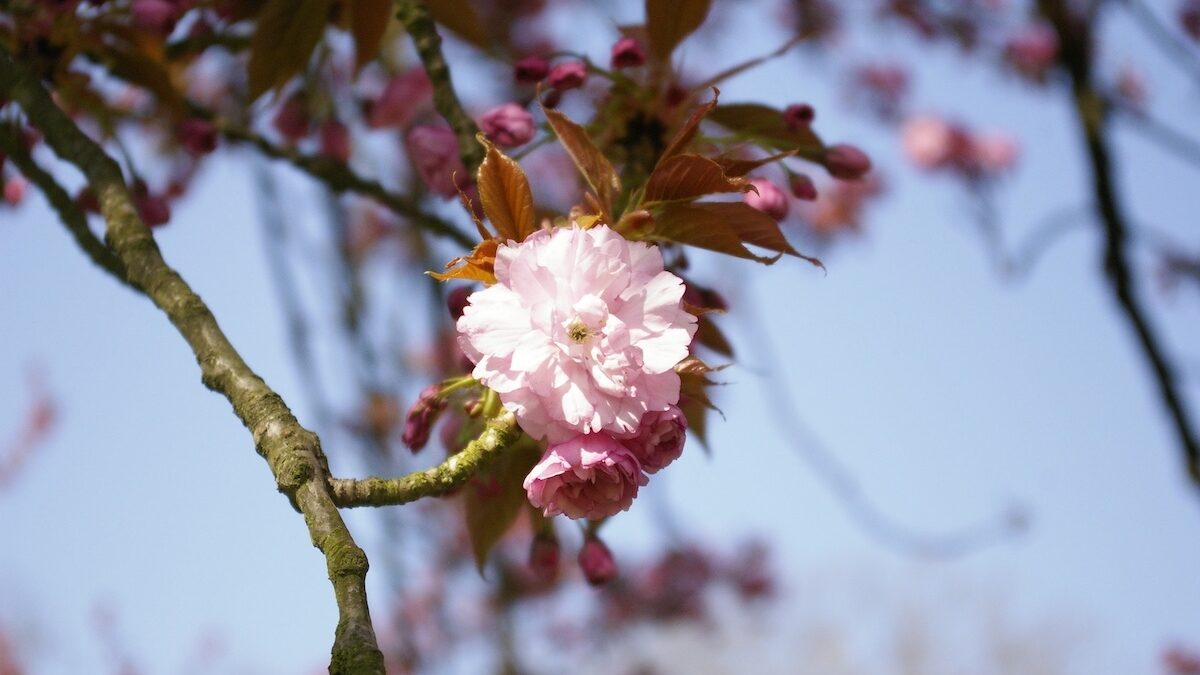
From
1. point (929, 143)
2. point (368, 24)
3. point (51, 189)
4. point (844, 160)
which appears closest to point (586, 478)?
point (844, 160)

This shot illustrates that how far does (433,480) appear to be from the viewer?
79 centimetres

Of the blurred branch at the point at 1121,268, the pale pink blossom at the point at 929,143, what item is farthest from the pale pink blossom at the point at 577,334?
the pale pink blossom at the point at 929,143

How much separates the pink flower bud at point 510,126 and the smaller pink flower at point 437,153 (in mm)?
78

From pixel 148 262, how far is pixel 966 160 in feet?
12.6

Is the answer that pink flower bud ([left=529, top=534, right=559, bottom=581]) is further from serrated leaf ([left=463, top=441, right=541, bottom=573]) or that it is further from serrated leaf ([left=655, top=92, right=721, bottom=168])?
serrated leaf ([left=655, top=92, right=721, bottom=168])

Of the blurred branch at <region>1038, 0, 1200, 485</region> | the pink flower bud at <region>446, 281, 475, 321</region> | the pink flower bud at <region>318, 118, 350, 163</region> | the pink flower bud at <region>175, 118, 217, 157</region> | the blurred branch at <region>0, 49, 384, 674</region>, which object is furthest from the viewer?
the blurred branch at <region>1038, 0, 1200, 485</region>

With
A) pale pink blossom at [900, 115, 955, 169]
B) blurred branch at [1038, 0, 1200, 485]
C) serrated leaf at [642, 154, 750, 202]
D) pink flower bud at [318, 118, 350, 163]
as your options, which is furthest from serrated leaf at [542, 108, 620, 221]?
pale pink blossom at [900, 115, 955, 169]

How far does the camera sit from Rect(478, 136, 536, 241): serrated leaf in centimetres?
83

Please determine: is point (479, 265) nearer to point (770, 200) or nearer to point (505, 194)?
point (505, 194)

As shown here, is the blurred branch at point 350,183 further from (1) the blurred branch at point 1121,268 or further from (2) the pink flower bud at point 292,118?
(1) the blurred branch at point 1121,268

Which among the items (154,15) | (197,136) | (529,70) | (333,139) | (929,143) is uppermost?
(154,15)

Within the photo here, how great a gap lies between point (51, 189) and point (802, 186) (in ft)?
2.80

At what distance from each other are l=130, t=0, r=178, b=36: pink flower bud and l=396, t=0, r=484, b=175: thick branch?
282 millimetres

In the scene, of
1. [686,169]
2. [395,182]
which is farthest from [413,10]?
[395,182]
